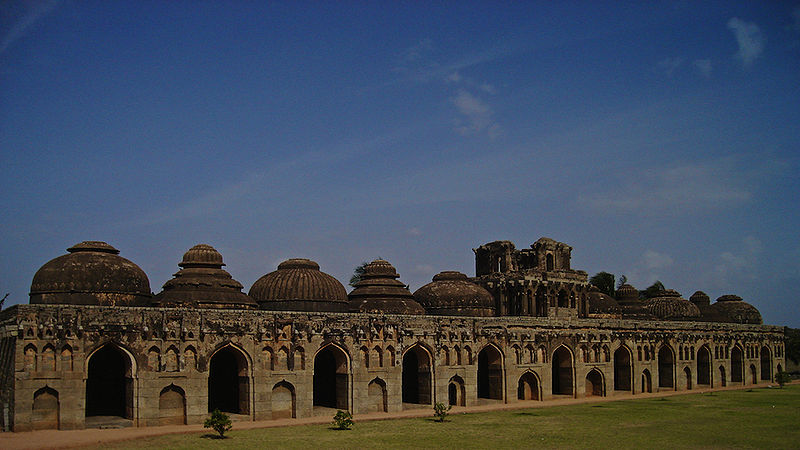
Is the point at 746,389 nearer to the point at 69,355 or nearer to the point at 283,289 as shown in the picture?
the point at 283,289

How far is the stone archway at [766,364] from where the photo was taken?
60156mm

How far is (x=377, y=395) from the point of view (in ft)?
116

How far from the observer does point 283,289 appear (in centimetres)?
3722

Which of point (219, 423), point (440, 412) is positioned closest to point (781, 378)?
point (440, 412)

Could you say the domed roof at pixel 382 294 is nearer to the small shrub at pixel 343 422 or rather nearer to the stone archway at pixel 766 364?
the small shrub at pixel 343 422

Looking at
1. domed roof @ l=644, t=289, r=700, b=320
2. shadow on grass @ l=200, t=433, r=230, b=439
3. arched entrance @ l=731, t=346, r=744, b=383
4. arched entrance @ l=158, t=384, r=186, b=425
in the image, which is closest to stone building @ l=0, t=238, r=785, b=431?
arched entrance @ l=158, t=384, r=186, b=425

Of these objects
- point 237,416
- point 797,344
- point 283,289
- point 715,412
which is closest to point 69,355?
point 237,416

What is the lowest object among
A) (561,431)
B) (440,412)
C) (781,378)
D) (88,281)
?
(781,378)

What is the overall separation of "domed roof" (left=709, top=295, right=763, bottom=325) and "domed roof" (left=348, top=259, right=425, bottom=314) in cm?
3555

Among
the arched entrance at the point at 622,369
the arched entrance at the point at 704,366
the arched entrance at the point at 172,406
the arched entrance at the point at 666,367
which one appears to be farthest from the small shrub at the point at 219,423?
the arched entrance at the point at 704,366

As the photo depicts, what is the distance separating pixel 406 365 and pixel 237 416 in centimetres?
1176

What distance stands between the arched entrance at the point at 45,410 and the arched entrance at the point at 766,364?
177ft

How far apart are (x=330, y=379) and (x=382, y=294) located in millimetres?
5778

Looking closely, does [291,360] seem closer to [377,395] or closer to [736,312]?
[377,395]
